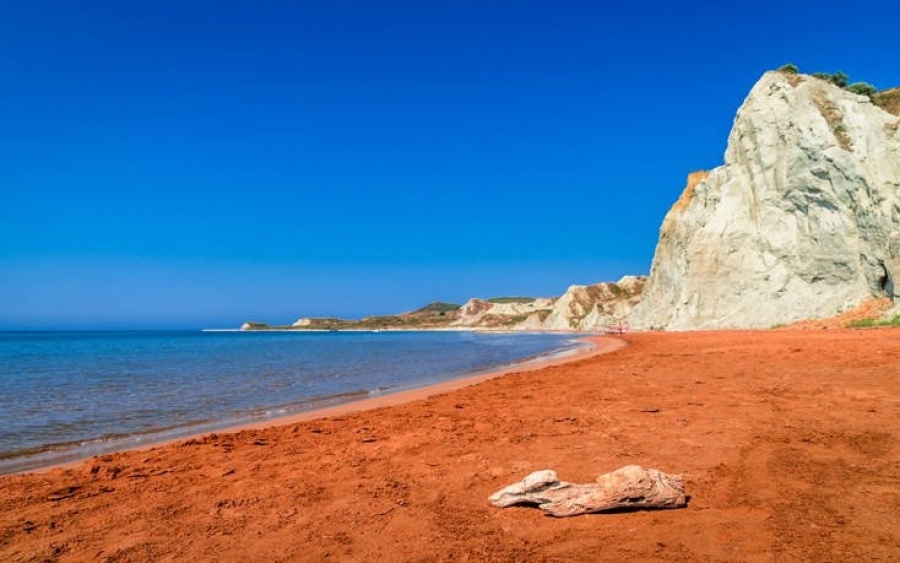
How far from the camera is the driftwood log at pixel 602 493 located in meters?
4.06

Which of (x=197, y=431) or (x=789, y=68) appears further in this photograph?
(x=789, y=68)

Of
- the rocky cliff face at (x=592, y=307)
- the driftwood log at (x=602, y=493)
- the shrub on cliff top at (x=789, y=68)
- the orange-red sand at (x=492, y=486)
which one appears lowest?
the orange-red sand at (x=492, y=486)

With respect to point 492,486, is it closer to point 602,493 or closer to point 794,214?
point 602,493

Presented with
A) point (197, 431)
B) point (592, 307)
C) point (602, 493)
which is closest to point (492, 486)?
point (602, 493)

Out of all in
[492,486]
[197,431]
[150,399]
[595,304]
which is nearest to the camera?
[492,486]

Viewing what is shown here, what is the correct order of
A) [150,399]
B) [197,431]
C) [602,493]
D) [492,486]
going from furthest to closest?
[150,399] → [197,431] → [492,486] → [602,493]

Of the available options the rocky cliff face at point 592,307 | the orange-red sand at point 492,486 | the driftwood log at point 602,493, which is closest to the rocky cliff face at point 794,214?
the orange-red sand at point 492,486

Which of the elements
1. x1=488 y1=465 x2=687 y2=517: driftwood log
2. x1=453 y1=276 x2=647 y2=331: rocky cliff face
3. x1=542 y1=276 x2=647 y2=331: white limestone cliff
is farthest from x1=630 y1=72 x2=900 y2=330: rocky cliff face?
x1=542 y1=276 x2=647 y2=331: white limestone cliff

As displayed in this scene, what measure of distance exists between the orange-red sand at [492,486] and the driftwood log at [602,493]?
0.09 meters

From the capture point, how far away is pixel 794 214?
31.7 metres

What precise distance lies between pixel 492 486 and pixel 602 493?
116 centimetres

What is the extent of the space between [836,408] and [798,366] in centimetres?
499

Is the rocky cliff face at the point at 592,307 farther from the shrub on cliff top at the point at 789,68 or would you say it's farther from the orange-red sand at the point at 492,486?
the orange-red sand at the point at 492,486

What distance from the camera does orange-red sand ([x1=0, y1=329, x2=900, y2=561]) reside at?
3.65 m
